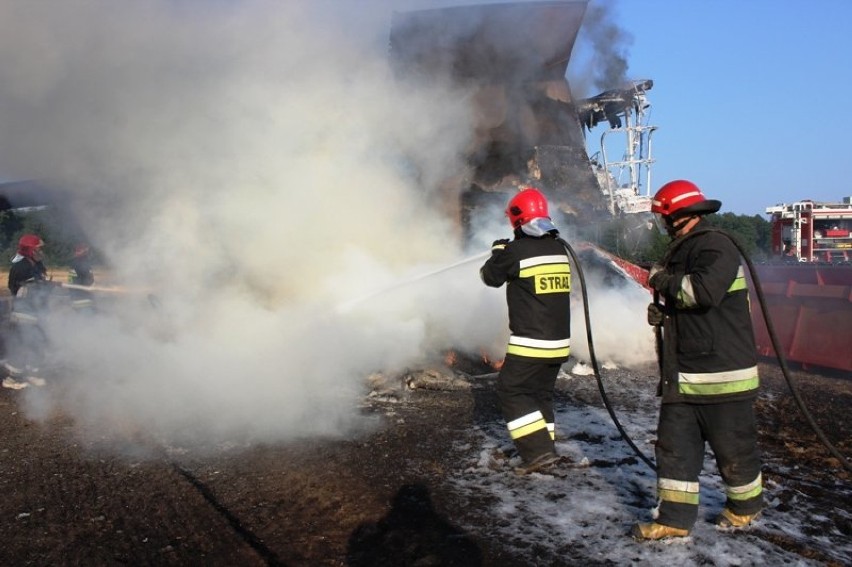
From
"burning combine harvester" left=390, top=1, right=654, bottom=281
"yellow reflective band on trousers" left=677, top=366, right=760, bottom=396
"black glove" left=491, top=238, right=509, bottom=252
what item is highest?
"burning combine harvester" left=390, top=1, right=654, bottom=281

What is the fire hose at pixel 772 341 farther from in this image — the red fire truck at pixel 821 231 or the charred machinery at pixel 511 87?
the red fire truck at pixel 821 231

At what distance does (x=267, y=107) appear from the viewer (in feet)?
18.5

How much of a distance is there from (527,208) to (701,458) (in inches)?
68.4

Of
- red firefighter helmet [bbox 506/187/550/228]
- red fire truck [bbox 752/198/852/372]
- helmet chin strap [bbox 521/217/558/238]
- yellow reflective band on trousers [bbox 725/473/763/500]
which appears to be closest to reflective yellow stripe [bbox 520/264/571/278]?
helmet chin strap [bbox 521/217/558/238]

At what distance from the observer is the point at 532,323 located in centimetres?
373

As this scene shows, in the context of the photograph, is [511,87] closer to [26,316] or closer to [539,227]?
[539,227]

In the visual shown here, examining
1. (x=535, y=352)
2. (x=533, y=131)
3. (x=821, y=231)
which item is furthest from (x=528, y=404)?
(x=821, y=231)

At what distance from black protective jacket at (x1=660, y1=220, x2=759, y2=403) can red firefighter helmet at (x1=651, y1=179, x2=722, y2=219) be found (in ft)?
0.29

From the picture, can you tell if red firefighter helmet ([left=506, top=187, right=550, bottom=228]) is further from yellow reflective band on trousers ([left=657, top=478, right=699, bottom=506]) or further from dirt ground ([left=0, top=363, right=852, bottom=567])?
yellow reflective band on trousers ([left=657, top=478, right=699, bottom=506])

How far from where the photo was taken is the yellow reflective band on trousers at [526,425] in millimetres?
3611

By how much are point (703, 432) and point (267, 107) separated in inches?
179

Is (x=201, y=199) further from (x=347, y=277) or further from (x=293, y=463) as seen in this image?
(x=293, y=463)

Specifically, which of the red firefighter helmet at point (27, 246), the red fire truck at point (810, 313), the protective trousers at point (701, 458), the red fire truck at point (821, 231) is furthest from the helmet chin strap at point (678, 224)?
the red fire truck at point (821, 231)

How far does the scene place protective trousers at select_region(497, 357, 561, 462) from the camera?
3604 millimetres
